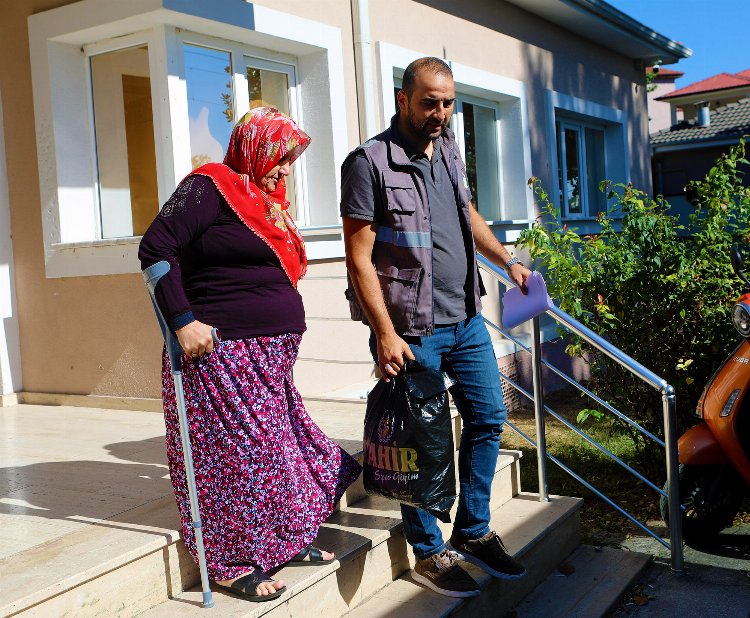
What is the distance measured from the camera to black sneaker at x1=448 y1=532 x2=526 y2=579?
314 centimetres

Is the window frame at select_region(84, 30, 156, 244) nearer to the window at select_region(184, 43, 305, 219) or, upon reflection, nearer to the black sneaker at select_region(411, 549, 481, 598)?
the window at select_region(184, 43, 305, 219)

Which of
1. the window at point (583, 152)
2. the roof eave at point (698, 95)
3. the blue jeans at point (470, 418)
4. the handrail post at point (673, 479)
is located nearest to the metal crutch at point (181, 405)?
the blue jeans at point (470, 418)

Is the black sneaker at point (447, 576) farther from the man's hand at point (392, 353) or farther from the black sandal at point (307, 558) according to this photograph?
the man's hand at point (392, 353)

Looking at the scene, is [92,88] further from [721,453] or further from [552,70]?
[552,70]

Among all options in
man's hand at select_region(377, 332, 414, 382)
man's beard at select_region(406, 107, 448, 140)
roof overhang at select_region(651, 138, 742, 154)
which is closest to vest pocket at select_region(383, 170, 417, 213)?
man's beard at select_region(406, 107, 448, 140)

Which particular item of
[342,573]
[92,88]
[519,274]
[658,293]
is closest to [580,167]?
[658,293]

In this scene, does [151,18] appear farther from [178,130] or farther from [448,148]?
[448,148]

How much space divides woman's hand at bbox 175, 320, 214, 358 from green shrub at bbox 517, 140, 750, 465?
2721 mm

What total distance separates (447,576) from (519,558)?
1.57 ft

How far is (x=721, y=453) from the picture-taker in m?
3.90

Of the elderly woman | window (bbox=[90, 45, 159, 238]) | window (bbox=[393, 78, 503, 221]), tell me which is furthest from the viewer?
window (bbox=[393, 78, 503, 221])

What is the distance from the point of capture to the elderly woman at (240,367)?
107 inches

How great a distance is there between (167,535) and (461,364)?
1157 millimetres

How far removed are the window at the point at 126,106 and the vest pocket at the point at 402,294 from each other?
95.5 inches
